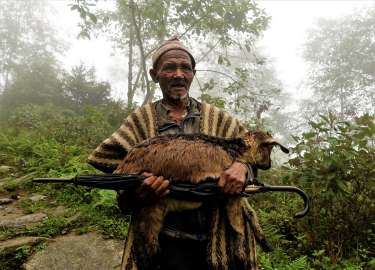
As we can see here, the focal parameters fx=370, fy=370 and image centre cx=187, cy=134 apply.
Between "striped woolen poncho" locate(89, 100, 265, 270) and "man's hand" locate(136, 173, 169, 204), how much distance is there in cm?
9

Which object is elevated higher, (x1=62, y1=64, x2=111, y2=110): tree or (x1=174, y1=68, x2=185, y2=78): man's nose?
(x1=62, y1=64, x2=111, y2=110): tree

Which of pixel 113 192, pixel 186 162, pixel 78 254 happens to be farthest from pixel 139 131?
pixel 113 192

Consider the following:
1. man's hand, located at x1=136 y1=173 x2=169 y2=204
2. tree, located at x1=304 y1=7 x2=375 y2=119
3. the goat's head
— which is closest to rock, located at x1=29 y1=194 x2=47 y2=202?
man's hand, located at x1=136 y1=173 x2=169 y2=204

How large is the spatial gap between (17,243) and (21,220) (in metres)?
0.86

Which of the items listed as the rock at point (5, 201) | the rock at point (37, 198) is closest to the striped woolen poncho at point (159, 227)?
the rock at point (37, 198)

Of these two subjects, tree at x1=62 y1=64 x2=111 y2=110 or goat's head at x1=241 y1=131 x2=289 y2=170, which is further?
tree at x1=62 y1=64 x2=111 y2=110

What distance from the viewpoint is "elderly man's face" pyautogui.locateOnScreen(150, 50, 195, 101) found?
2.31 m

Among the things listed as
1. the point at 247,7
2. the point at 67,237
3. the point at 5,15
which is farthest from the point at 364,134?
the point at 5,15

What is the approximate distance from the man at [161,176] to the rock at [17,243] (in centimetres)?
273

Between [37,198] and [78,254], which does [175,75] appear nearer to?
[78,254]

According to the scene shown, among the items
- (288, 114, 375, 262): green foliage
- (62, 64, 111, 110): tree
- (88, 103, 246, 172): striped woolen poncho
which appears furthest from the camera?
(62, 64, 111, 110): tree

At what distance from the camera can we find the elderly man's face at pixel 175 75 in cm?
231

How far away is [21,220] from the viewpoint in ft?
17.0

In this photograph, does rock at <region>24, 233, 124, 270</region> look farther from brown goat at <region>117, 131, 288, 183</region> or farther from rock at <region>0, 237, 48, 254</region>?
brown goat at <region>117, 131, 288, 183</region>
